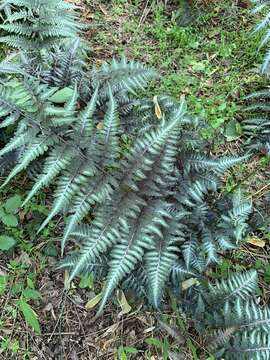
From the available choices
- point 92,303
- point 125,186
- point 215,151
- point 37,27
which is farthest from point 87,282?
point 37,27

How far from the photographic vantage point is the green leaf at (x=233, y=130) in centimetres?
358

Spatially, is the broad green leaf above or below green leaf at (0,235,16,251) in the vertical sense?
below

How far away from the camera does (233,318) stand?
2.72m

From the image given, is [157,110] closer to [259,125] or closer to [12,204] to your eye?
[259,125]

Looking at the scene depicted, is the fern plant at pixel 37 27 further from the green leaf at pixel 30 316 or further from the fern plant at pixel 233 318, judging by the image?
the fern plant at pixel 233 318

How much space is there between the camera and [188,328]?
2.94m

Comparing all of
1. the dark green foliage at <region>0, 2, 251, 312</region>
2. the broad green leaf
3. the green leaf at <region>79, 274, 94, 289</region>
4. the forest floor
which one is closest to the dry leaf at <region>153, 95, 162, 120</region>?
the dark green foliage at <region>0, 2, 251, 312</region>

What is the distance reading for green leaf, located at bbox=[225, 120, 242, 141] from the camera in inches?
141

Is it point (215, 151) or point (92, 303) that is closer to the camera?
point (92, 303)

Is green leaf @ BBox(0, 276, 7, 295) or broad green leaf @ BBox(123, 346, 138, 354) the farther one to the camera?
green leaf @ BBox(0, 276, 7, 295)

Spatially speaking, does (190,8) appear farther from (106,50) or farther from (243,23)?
(106,50)

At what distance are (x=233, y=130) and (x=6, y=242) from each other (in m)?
1.75

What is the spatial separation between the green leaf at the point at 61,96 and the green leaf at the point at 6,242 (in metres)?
0.86

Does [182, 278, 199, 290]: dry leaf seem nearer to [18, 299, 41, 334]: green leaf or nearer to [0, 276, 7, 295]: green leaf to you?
[18, 299, 41, 334]: green leaf
